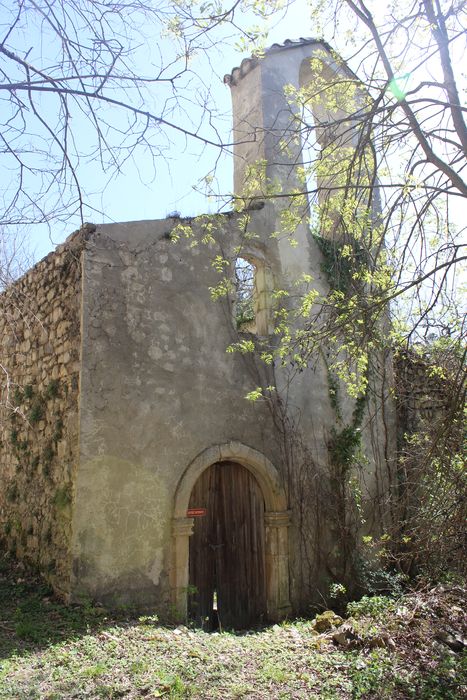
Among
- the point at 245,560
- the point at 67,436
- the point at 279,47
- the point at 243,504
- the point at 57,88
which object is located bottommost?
the point at 245,560

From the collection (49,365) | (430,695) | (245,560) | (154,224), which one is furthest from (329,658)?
(154,224)

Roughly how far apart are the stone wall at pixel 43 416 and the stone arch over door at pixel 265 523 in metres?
1.24

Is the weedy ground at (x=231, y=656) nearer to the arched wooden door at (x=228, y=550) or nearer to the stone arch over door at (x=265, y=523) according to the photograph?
the stone arch over door at (x=265, y=523)

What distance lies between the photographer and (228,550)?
735 cm

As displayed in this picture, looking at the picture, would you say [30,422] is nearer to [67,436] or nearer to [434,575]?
[67,436]

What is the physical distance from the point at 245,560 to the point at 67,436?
2.83 m

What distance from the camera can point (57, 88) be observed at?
308cm

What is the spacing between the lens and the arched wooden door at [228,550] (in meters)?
7.09

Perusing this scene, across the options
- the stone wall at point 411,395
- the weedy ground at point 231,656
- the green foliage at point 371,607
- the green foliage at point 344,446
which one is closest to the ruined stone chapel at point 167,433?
the green foliage at point 344,446

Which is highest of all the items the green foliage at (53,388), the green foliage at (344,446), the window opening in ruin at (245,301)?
the window opening in ruin at (245,301)

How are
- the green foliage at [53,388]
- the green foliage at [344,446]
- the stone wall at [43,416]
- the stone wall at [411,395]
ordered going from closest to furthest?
the stone wall at [43,416]
the green foliage at [53,388]
the green foliage at [344,446]
the stone wall at [411,395]

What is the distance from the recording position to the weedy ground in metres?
4.30

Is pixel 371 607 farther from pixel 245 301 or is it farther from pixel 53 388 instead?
pixel 245 301

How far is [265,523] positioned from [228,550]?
1.99 feet
